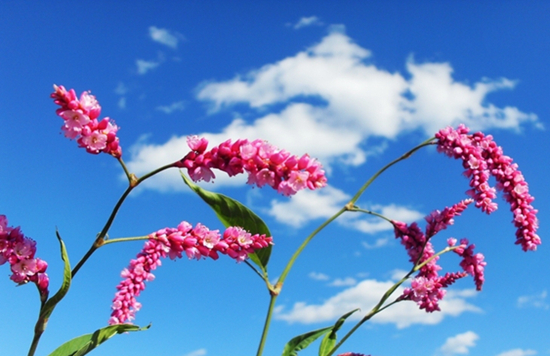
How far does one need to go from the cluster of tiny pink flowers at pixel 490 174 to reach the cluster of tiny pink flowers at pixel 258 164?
149cm

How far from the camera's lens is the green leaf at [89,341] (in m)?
2.07

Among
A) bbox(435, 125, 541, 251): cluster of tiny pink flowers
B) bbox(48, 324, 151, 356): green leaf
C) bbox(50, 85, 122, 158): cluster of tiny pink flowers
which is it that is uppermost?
bbox(435, 125, 541, 251): cluster of tiny pink flowers

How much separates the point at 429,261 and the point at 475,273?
327 mm

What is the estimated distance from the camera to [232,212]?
2.54 m

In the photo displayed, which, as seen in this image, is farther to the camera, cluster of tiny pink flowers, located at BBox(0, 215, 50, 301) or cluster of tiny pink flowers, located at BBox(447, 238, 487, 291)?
cluster of tiny pink flowers, located at BBox(447, 238, 487, 291)

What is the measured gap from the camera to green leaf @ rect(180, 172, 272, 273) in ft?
8.12

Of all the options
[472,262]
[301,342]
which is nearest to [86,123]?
[301,342]

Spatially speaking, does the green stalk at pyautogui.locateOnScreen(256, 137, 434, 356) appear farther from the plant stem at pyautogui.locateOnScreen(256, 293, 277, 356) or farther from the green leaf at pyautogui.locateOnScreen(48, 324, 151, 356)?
the green leaf at pyautogui.locateOnScreen(48, 324, 151, 356)

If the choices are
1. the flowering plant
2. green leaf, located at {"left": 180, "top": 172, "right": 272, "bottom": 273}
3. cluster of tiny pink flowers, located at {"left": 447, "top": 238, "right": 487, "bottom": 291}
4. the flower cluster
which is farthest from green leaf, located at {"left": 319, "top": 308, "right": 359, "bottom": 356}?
cluster of tiny pink flowers, located at {"left": 447, "top": 238, "right": 487, "bottom": 291}

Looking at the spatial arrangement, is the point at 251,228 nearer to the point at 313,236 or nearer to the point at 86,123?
the point at 313,236

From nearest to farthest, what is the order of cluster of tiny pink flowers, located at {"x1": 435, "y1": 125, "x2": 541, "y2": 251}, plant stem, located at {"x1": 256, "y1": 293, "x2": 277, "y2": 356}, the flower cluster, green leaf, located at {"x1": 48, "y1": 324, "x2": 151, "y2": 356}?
green leaf, located at {"x1": 48, "y1": 324, "x2": 151, "y2": 356} → plant stem, located at {"x1": 256, "y1": 293, "x2": 277, "y2": 356} → cluster of tiny pink flowers, located at {"x1": 435, "y1": 125, "x2": 541, "y2": 251} → the flower cluster

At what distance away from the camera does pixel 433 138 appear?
3105mm

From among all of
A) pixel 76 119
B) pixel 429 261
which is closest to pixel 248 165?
pixel 76 119

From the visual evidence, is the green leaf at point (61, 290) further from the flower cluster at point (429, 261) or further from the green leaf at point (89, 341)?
the flower cluster at point (429, 261)
